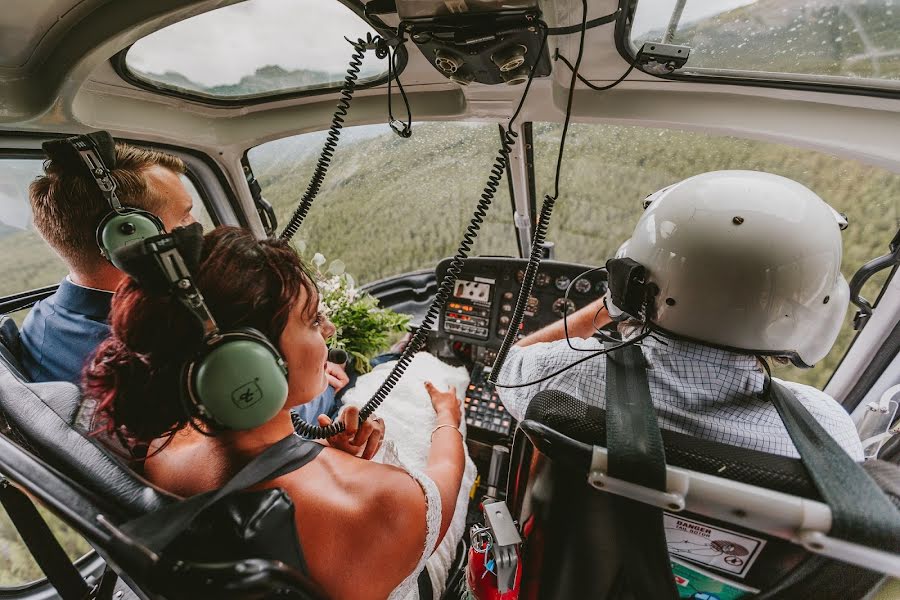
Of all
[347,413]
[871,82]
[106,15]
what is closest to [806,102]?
[871,82]

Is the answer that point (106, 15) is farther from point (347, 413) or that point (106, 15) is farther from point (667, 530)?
point (667, 530)

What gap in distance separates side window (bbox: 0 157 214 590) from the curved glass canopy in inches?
22.9

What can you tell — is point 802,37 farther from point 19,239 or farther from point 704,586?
point 19,239

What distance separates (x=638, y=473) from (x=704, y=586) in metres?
0.44

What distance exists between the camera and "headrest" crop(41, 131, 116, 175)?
3.68 feet

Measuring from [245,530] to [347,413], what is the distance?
1.97ft

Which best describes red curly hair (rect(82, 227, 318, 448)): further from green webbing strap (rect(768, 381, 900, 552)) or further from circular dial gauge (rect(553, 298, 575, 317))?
circular dial gauge (rect(553, 298, 575, 317))

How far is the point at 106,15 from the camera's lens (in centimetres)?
105

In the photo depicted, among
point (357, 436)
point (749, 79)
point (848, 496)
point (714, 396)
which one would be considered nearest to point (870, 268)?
point (749, 79)

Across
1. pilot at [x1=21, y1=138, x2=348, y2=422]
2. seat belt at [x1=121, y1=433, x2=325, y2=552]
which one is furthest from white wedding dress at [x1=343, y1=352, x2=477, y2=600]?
pilot at [x1=21, y1=138, x2=348, y2=422]

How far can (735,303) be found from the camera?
771mm

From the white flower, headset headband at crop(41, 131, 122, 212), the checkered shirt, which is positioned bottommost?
the white flower

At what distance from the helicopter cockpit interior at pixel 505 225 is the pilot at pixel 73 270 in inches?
1.9

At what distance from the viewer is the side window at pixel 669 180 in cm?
139
